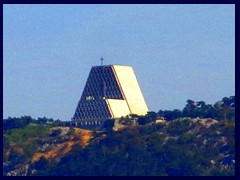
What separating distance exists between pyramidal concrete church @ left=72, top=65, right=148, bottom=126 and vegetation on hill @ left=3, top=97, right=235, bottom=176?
95.1 inches

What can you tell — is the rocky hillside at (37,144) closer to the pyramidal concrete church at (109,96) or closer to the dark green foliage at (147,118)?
the dark green foliage at (147,118)

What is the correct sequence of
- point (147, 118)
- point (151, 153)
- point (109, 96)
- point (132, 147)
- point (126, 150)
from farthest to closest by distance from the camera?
point (109, 96), point (147, 118), point (126, 150), point (132, 147), point (151, 153)

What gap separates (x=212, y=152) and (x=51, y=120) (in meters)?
27.9

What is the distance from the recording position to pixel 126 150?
9356cm

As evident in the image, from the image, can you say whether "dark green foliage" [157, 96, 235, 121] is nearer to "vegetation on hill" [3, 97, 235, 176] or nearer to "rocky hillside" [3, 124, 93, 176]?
"vegetation on hill" [3, 97, 235, 176]

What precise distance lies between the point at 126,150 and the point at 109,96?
19.0 m

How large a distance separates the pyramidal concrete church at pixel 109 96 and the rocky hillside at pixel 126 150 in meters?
5.30

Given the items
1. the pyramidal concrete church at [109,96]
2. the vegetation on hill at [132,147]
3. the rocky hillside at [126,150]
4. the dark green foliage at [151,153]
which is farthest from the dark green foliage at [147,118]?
the dark green foliage at [151,153]

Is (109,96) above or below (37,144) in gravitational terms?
above

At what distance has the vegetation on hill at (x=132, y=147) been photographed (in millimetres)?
85750

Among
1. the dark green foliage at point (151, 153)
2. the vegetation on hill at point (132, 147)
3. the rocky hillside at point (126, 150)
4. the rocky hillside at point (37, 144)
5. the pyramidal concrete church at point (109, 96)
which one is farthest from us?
the pyramidal concrete church at point (109, 96)

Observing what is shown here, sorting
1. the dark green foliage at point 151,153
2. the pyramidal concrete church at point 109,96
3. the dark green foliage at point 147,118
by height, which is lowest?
the dark green foliage at point 151,153

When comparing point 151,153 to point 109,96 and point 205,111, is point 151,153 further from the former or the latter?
point 109,96

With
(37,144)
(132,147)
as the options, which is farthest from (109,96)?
(132,147)
